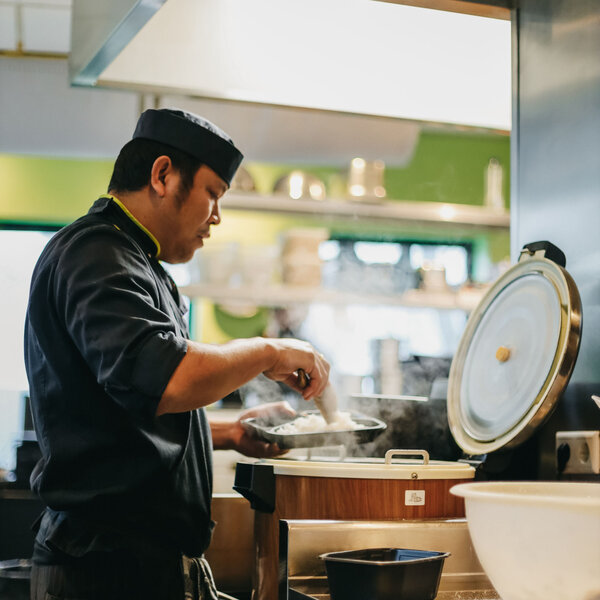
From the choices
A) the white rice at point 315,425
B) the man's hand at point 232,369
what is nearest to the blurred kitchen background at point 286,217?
the white rice at point 315,425

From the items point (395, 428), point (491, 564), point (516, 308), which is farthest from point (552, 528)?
point (395, 428)

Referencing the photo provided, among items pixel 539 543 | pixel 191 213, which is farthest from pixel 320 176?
pixel 539 543

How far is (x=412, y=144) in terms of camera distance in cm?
432

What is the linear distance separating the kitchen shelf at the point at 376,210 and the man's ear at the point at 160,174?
2.57 metres

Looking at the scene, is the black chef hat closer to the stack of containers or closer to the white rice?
the white rice

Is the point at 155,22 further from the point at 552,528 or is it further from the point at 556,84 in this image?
the point at 552,528

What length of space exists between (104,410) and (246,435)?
23.0 inches

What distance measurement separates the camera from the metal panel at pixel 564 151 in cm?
146

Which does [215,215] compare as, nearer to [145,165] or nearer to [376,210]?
[145,165]

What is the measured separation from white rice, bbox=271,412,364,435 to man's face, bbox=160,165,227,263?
0.43m

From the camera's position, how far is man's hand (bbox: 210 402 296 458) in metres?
1.87

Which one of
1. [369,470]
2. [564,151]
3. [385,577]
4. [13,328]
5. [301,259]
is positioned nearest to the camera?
[385,577]

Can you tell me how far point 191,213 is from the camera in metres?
1.62

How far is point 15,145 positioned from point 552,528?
392 centimetres
